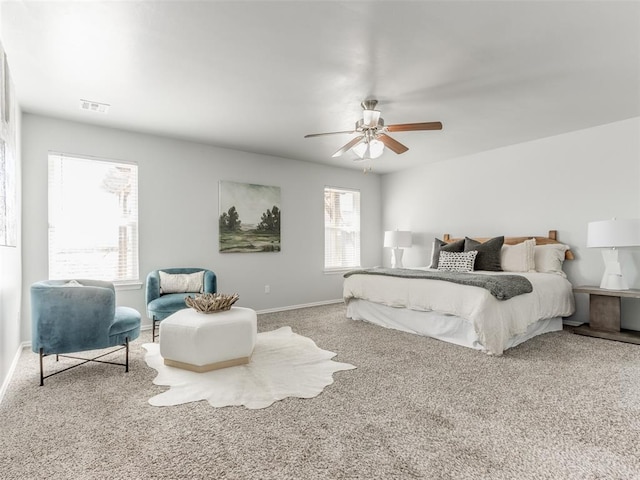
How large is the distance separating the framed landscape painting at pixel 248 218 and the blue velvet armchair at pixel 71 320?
2323 millimetres

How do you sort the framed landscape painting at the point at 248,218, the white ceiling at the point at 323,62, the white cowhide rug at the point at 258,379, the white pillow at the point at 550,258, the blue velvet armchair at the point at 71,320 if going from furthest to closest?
the framed landscape painting at the point at 248,218, the white pillow at the point at 550,258, the blue velvet armchair at the point at 71,320, the white cowhide rug at the point at 258,379, the white ceiling at the point at 323,62

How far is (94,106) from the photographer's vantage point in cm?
358

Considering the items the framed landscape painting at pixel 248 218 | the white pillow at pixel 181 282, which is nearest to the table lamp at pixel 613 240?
the framed landscape painting at pixel 248 218

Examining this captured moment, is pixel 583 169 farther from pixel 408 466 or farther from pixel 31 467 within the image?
pixel 31 467

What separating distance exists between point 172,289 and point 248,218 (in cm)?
162

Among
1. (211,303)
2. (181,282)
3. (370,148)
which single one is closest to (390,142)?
(370,148)

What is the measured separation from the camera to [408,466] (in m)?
1.68

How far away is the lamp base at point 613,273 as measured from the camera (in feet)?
12.6

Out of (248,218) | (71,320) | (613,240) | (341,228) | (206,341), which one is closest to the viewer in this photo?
(71,320)

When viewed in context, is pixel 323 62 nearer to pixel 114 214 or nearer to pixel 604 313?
pixel 114 214

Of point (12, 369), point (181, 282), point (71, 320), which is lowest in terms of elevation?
point (12, 369)

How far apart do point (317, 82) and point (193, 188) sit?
8.39 feet

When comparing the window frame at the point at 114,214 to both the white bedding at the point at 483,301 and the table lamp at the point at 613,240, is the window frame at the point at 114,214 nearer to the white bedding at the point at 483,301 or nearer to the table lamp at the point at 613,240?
the white bedding at the point at 483,301

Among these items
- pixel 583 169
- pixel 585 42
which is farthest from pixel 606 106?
pixel 585 42
